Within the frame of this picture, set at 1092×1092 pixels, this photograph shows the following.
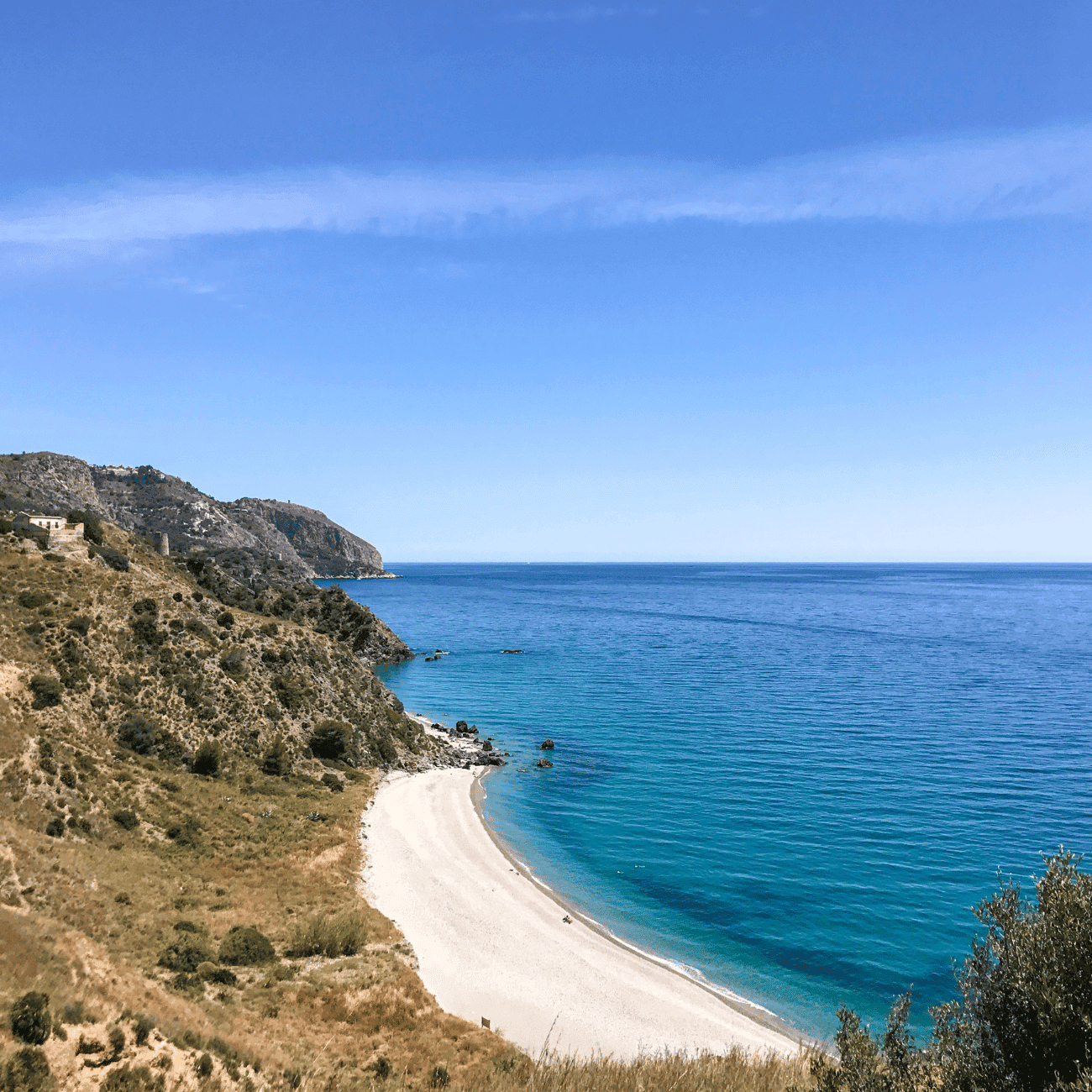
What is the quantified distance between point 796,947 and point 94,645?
4971 centimetres

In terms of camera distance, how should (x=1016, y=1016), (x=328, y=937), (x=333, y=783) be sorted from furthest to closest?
(x=333, y=783), (x=328, y=937), (x=1016, y=1016)

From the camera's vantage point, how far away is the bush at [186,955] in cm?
2636

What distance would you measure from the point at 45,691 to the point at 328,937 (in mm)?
26063

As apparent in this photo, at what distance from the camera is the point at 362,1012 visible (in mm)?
26266

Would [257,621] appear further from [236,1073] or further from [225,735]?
[236,1073]

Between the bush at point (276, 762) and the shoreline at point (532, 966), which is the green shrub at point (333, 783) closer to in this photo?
the bush at point (276, 762)

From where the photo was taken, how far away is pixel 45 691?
43.0 metres

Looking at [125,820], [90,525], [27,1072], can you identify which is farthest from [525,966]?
[90,525]

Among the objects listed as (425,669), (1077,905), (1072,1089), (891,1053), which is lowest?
(425,669)

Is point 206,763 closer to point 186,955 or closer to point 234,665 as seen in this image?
point 234,665

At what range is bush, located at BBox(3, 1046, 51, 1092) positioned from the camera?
15742 millimetres

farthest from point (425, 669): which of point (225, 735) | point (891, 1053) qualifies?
point (891, 1053)

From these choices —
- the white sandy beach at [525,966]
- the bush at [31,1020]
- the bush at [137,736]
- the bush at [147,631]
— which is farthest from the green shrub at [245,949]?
the bush at [147,631]

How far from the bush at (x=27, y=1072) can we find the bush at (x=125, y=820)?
23.8 m
